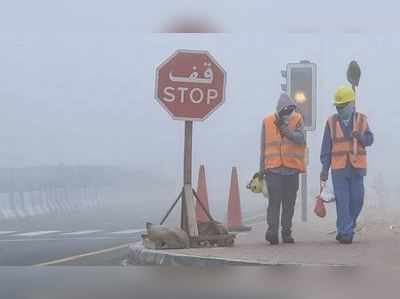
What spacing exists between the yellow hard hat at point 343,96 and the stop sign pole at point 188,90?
108 centimetres

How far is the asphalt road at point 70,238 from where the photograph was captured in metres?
7.80

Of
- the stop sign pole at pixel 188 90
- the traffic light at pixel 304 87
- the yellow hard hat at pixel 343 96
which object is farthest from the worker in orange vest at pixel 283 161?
the traffic light at pixel 304 87

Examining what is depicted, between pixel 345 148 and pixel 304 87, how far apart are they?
11.2ft

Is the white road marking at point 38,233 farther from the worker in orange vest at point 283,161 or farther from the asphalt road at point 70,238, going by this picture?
the worker in orange vest at point 283,161

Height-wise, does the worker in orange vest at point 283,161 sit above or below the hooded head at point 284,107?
below

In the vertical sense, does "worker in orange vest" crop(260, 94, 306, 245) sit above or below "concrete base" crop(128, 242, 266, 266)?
above

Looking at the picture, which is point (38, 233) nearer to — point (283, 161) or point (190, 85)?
point (190, 85)

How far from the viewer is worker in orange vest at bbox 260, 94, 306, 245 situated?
25.2ft

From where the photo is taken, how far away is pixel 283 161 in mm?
7664

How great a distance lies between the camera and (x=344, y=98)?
777 centimetres

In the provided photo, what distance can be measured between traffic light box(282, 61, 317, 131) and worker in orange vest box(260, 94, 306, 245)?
328 centimetres

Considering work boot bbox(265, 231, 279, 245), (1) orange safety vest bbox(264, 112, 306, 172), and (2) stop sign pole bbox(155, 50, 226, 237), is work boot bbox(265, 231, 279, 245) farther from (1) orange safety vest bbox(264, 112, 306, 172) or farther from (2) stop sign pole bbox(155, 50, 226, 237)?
(2) stop sign pole bbox(155, 50, 226, 237)

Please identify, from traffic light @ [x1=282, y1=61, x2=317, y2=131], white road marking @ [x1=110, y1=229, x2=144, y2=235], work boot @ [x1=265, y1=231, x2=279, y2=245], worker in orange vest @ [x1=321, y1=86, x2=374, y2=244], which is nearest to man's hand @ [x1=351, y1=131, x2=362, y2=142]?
worker in orange vest @ [x1=321, y1=86, x2=374, y2=244]

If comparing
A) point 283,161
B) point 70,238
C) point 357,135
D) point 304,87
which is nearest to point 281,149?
point 283,161
